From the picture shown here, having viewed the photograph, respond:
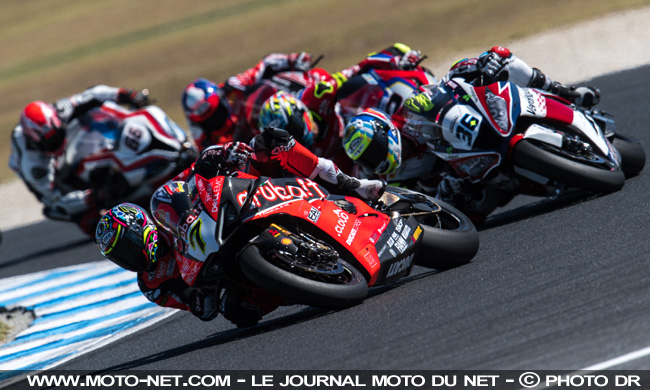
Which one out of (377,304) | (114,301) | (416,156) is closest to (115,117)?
(114,301)

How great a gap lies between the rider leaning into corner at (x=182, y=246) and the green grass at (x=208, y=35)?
40.3 feet

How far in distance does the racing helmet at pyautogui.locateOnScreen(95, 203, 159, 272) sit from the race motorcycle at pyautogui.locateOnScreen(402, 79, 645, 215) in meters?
2.70

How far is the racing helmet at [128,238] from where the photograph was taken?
6.66 m

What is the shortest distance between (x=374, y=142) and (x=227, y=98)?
497 centimetres

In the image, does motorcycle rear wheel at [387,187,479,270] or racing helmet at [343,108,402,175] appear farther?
racing helmet at [343,108,402,175]

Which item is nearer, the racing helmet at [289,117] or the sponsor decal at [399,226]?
the sponsor decal at [399,226]

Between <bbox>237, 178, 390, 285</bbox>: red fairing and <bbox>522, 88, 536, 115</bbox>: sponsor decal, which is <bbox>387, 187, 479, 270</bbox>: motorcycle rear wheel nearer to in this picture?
<bbox>237, 178, 390, 285</bbox>: red fairing

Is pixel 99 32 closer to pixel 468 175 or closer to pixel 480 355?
pixel 468 175

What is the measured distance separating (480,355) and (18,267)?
30.1 feet

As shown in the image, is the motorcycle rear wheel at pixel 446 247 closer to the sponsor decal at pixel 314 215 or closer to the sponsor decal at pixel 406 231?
the sponsor decal at pixel 406 231

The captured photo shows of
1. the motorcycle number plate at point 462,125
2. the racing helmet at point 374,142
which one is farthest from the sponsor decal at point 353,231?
the motorcycle number plate at point 462,125

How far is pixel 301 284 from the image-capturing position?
6.02m

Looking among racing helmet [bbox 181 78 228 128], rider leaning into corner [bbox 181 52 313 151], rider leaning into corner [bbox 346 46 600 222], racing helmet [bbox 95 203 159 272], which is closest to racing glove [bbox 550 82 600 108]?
rider leaning into corner [bbox 346 46 600 222]

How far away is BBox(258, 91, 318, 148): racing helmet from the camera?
9414 mm
